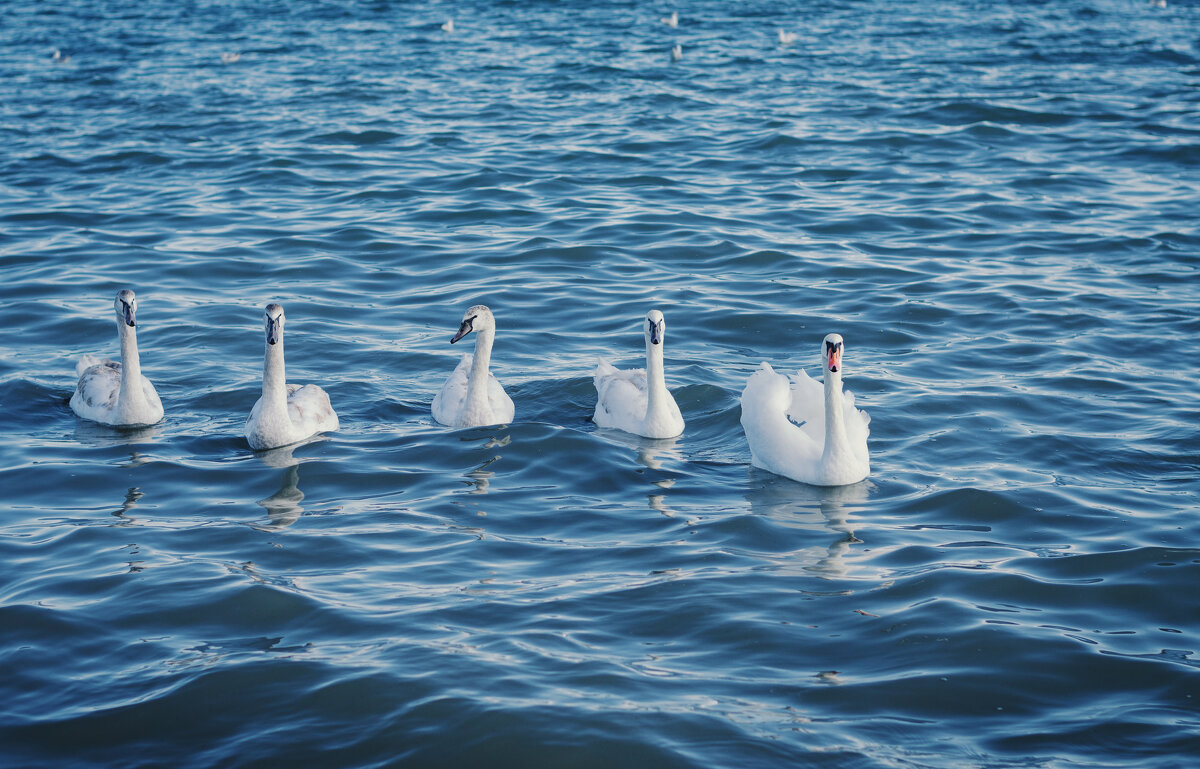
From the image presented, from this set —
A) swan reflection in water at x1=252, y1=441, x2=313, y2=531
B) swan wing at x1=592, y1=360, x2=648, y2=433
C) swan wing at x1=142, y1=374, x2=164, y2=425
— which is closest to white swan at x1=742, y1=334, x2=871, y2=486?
swan wing at x1=592, y1=360, x2=648, y2=433

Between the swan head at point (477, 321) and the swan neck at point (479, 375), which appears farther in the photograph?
the swan head at point (477, 321)

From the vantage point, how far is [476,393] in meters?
11.4

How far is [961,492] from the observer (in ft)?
32.6

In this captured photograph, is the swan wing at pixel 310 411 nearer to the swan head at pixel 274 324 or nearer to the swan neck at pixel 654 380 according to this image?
the swan head at pixel 274 324

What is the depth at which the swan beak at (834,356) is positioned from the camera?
1012 centimetres

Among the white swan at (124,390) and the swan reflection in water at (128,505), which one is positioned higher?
the white swan at (124,390)

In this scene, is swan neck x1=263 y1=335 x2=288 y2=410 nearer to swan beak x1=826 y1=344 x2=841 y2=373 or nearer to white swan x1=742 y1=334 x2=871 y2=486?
white swan x1=742 y1=334 x2=871 y2=486

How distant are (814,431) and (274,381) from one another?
177 inches

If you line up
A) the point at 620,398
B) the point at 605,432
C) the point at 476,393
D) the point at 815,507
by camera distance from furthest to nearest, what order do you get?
1. the point at 605,432
2. the point at 620,398
3. the point at 476,393
4. the point at 815,507

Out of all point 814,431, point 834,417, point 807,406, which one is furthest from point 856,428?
point 807,406

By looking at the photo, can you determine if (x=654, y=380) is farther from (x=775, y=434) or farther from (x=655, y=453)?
(x=775, y=434)

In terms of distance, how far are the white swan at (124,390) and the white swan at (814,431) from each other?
5175 millimetres

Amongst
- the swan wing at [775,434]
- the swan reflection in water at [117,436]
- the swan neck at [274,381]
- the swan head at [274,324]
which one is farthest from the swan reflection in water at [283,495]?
the swan wing at [775,434]

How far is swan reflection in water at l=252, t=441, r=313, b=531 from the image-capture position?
9.57 m
